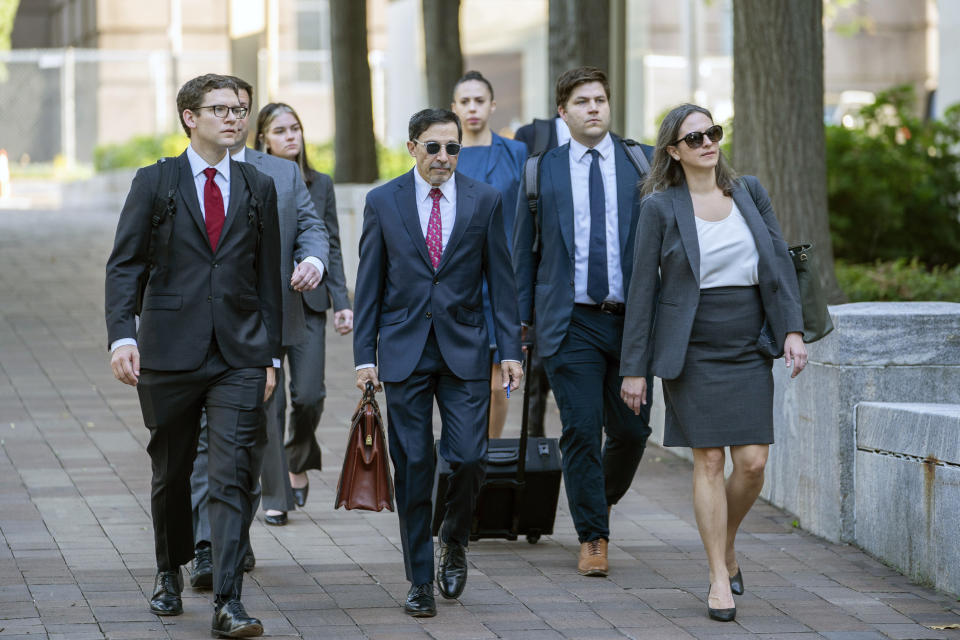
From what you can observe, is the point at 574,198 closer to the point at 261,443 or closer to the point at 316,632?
the point at 261,443

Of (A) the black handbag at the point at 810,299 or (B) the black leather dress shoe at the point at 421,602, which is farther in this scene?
(A) the black handbag at the point at 810,299

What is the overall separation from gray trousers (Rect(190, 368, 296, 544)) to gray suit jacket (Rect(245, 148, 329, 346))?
0.81 ft

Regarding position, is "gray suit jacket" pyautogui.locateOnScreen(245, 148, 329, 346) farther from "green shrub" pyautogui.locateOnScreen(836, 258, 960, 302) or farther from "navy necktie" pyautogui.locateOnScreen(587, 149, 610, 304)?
"green shrub" pyautogui.locateOnScreen(836, 258, 960, 302)

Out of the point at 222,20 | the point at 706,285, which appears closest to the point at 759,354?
the point at 706,285

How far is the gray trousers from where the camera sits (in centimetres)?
630

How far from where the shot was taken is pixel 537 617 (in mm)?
5844

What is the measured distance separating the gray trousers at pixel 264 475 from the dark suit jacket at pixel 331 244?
61 centimetres

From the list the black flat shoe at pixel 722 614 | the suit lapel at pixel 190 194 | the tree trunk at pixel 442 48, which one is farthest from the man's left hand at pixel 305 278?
the tree trunk at pixel 442 48

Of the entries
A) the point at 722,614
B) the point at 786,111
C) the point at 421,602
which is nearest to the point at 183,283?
the point at 421,602

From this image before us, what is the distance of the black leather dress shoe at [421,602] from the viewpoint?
5805 millimetres

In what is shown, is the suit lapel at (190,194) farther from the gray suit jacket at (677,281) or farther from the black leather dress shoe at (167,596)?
the gray suit jacket at (677,281)

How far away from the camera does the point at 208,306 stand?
18.2 feet

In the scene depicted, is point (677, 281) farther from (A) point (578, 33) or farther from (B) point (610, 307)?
(A) point (578, 33)

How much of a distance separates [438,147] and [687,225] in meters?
0.97
